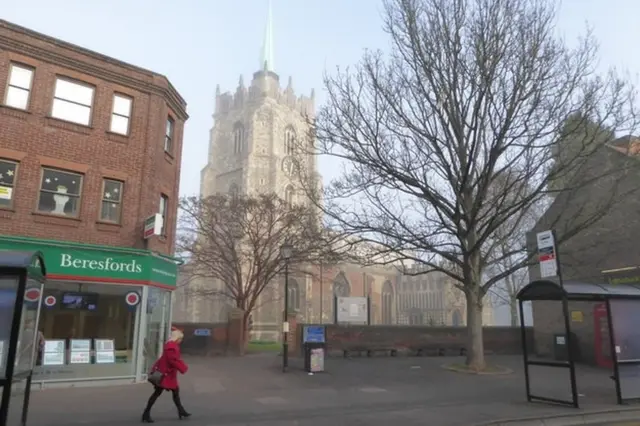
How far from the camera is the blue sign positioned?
1675 cm

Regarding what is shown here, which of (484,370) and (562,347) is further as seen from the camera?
(484,370)

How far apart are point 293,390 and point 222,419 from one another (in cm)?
415

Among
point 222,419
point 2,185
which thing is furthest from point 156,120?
point 222,419

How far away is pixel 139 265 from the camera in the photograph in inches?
590

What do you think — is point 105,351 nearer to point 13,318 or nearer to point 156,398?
point 156,398

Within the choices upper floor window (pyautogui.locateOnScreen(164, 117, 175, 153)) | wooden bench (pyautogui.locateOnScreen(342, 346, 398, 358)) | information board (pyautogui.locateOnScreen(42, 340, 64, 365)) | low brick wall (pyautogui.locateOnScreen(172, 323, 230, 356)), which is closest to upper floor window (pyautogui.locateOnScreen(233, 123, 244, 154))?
low brick wall (pyautogui.locateOnScreen(172, 323, 230, 356))

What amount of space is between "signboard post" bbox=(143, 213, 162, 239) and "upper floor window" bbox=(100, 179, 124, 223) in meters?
0.90

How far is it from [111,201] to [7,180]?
9.39ft

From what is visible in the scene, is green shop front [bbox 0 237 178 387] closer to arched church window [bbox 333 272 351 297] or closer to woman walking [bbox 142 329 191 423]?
woman walking [bbox 142 329 191 423]

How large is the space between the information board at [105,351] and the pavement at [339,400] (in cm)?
133

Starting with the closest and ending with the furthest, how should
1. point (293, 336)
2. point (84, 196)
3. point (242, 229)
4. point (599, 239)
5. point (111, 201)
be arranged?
1. point (84, 196)
2. point (111, 201)
3. point (599, 239)
4. point (293, 336)
5. point (242, 229)

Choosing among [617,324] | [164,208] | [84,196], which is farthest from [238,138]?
[617,324]

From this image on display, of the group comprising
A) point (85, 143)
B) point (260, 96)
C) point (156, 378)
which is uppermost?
point (260, 96)

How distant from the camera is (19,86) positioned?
47.7 feet
